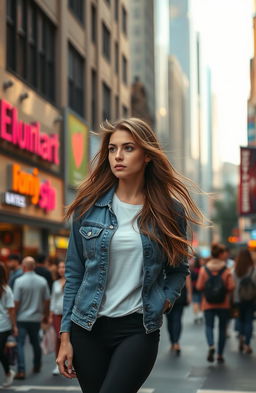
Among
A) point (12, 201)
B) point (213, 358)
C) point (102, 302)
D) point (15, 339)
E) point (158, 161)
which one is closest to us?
point (102, 302)

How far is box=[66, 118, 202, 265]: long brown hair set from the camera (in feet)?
12.3

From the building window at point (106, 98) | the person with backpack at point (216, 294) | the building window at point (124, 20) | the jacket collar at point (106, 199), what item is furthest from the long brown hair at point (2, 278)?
the building window at point (124, 20)

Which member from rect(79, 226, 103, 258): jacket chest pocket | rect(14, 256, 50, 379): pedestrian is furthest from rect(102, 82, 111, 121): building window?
rect(79, 226, 103, 258): jacket chest pocket

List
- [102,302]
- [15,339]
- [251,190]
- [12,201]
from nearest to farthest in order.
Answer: [102,302] < [15,339] < [12,201] < [251,190]

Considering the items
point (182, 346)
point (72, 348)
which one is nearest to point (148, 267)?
point (72, 348)

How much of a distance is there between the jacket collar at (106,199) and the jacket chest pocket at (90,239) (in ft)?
0.50

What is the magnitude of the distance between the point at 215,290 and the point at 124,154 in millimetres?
8473

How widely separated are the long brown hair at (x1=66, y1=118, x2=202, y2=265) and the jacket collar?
0.02 metres

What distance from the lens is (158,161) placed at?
389 cm

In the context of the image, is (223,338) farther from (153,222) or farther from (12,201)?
(12,201)

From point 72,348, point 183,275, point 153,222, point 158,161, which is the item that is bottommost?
point 72,348

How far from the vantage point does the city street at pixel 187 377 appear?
30.4 feet

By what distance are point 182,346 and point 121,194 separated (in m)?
10.8

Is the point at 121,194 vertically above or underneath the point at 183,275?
above
